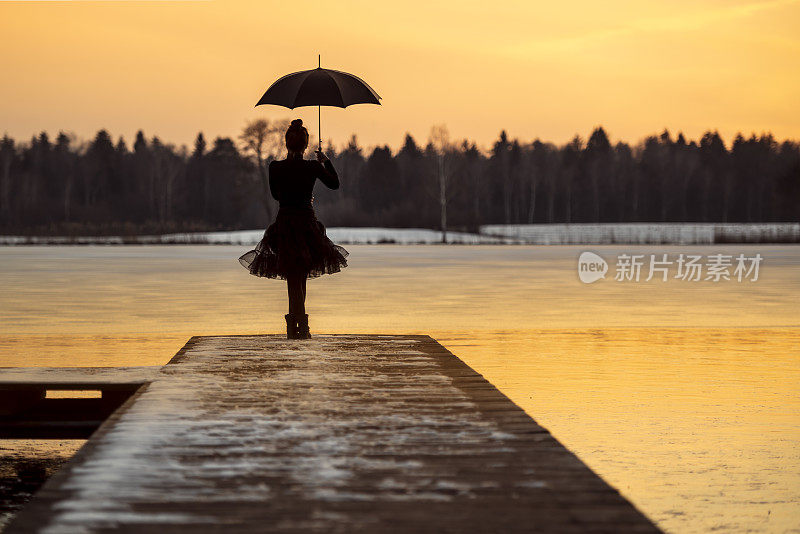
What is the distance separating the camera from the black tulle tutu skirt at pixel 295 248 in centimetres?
820


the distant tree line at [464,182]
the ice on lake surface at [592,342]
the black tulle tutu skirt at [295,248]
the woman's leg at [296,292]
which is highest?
the distant tree line at [464,182]

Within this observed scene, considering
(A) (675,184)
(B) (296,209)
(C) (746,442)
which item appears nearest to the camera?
(C) (746,442)

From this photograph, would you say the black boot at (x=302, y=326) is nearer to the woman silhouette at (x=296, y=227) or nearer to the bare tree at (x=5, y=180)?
the woman silhouette at (x=296, y=227)

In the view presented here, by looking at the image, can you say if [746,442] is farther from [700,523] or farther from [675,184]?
[675,184]

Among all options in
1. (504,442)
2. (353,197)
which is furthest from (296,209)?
(353,197)

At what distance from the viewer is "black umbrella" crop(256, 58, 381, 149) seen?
8883mm

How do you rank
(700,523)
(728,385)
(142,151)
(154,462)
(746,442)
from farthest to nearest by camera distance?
(142,151) < (728,385) < (746,442) < (700,523) < (154,462)

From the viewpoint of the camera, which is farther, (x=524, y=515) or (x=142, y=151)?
(x=142, y=151)

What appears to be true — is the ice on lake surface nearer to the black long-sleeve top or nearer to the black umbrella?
the black long-sleeve top

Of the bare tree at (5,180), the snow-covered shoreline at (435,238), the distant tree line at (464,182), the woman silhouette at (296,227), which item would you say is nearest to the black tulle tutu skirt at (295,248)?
the woman silhouette at (296,227)

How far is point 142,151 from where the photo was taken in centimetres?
11912

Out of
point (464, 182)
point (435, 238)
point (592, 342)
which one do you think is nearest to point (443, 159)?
point (435, 238)

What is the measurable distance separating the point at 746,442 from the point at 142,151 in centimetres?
11785

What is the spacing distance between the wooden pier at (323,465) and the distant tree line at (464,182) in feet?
285
